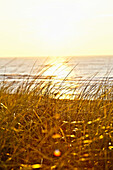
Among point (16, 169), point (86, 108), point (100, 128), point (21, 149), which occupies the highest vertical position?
point (86, 108)

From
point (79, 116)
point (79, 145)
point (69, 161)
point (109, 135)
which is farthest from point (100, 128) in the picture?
point (79, 116)

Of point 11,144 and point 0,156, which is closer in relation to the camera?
point 0,156

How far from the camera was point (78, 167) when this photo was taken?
2.01 meters

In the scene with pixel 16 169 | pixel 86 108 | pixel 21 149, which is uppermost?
pixel 86 108

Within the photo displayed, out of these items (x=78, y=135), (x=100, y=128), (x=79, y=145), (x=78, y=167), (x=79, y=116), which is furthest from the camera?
(x=79, y=116)

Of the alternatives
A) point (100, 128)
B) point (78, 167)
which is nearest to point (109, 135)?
point (100, 128)

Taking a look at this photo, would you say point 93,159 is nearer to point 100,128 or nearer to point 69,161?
point 69,161

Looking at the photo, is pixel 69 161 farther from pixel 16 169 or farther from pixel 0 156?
pixel 0 156

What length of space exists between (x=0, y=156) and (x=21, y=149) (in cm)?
19

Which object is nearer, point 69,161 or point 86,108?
point 69,161

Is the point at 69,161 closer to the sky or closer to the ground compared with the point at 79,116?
closer to the ground

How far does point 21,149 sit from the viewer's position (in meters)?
2.12

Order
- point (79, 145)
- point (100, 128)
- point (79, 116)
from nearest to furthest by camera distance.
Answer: point (79, 145)
point (100, 128)
point (79, 116)

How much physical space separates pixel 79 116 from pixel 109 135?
71 centimetres
